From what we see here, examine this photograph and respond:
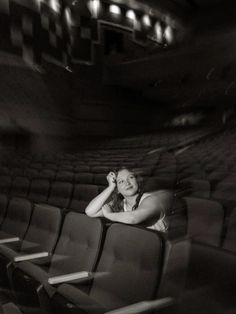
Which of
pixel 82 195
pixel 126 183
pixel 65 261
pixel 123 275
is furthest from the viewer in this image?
pixel 82 195

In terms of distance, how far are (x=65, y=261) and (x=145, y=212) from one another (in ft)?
0.60

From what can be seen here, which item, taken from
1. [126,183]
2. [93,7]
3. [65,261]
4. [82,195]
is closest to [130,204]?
[126,183]

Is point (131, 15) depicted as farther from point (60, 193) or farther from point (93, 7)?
point (60, 193)

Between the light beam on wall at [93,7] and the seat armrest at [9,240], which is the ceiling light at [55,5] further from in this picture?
the seat armrest at [9,240]

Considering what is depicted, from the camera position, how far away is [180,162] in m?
0.95

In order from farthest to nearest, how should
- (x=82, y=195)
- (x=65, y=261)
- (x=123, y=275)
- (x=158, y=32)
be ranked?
(x=82, y=195) < (x=158, y=32) < (x=65, y=261) < (x=123, y=275)

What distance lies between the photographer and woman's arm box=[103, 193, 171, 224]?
2.39 ft

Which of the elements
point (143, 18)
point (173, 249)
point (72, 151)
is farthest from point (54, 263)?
point (143, 18)

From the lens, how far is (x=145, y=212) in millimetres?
730

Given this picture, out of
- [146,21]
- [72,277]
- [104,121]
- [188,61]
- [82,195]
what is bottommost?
[72,277]

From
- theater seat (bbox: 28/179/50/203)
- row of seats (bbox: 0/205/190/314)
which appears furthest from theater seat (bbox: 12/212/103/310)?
theater seat (bbox: 28/179/50/203)

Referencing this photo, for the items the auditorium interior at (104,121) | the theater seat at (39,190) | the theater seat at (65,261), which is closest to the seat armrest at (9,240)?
the auditorium interior at (104,121)

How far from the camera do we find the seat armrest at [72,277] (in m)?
0.58

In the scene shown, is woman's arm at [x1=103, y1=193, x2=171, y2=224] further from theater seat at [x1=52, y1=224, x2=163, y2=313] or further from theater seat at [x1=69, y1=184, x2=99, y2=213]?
theater seat at [x1=69, y1=184, x2=99, y2=213]
